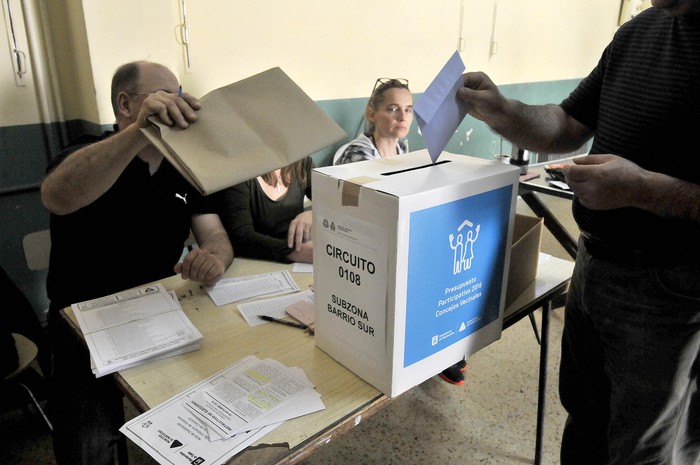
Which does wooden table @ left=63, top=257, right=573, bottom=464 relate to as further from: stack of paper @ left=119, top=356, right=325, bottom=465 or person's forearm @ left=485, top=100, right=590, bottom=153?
person's forearm @ left=485, top=100, right=590, bottom=153

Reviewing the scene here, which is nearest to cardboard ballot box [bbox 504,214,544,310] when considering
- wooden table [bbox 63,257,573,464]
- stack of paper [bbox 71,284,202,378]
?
wooden table [bbox 63,257,573,464]

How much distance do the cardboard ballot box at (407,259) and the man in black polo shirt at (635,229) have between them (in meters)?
0.23

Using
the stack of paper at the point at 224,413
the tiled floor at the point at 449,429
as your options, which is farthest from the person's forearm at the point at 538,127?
the tiled floor at the point at 449,429

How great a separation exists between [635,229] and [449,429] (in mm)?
1131

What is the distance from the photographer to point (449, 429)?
188cm

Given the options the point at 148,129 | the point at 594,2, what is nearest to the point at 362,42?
the point at 148,129

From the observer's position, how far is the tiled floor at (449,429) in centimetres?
174

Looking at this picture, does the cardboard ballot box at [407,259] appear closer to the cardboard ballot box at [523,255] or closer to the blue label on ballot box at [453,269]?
the blue label on ballot box at [453,269]

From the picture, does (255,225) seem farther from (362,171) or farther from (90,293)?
(362,171)

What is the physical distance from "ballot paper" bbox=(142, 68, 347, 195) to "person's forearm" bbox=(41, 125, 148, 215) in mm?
193

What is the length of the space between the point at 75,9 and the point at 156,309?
136 cm

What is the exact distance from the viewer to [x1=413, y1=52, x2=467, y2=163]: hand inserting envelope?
35.0 inches

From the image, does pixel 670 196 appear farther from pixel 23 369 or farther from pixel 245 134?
pixel 23 369

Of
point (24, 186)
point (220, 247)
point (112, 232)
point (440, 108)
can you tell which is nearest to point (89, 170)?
point (112, 232)
